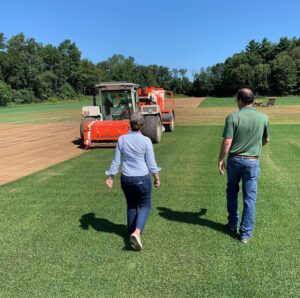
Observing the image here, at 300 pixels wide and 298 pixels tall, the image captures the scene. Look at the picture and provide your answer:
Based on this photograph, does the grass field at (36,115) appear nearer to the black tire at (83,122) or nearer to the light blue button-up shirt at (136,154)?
the black tire at (83,122)

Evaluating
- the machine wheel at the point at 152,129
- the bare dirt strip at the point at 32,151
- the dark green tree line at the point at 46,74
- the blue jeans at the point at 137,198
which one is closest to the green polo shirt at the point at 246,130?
the blue jeans at the point at 137,198

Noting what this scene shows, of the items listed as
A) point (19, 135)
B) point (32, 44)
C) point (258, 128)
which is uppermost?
point (32, 44)

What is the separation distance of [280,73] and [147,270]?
94.5m

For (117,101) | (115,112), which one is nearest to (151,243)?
(115,112)

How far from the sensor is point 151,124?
1429 cm

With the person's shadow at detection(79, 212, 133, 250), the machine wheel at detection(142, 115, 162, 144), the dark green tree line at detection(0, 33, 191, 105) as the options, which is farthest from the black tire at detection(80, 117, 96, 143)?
the dark green tree line at detection(0, 33, 191, 105)

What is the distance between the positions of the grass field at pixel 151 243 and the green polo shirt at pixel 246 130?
1.27 metres

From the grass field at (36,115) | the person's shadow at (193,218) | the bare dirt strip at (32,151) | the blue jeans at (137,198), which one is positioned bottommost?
the grass field at (36,115)

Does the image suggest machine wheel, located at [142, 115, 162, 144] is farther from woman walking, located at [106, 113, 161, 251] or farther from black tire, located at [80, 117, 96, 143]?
woman walking, located at [106, 113, 161, 251]

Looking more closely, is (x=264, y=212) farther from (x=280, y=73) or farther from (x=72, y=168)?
(x=280, y=73)

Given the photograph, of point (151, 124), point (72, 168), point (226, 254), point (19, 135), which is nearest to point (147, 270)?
point (226, 254)

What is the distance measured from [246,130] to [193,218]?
6.12 ft

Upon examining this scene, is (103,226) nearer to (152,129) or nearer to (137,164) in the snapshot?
(137,164)

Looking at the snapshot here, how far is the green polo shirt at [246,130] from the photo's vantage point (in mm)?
4562
